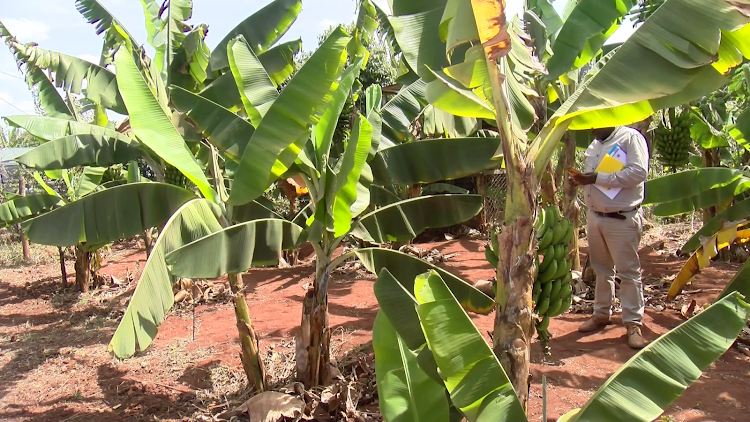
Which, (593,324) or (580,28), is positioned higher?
(580,28)

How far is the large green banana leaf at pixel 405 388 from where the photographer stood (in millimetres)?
2643

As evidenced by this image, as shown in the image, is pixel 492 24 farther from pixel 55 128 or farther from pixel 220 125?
pixel 55 128

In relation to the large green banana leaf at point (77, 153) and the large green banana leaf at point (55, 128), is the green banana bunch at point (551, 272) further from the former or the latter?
Answer: the large green banana leaf at point (55, 128)

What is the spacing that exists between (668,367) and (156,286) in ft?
9.22

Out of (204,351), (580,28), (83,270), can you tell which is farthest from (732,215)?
(83,270)

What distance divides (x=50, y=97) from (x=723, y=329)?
28.1 ft

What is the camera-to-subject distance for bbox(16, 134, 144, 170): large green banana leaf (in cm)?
585

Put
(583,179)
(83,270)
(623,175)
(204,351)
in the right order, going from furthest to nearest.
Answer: (83,270) → (204,351) → (623,175) → (583,179)

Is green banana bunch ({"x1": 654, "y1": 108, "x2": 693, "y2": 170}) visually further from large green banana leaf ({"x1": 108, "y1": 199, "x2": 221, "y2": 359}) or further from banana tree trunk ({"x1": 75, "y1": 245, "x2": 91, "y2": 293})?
banana tree trunk ({"x1": 75, "y1": 245, "x2": 91, "y2": 293})

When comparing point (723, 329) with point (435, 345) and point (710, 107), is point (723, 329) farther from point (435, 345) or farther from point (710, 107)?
point (710, 107)

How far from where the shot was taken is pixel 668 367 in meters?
2.26

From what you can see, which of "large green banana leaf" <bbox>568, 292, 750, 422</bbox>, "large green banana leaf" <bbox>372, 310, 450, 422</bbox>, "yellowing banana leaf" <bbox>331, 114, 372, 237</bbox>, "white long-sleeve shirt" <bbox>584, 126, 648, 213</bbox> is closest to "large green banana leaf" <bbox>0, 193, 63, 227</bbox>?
"yellowing banana leaf" <bbox>331, 114, 372, 237</bbox>

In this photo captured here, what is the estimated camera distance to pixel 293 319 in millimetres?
6895

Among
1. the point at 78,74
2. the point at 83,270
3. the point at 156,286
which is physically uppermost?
the point at 78,74
